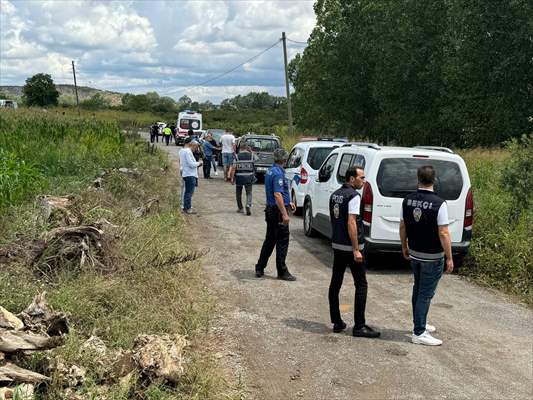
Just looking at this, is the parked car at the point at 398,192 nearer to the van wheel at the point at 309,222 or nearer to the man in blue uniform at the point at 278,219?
the man in blue uniform at the point at 278,219

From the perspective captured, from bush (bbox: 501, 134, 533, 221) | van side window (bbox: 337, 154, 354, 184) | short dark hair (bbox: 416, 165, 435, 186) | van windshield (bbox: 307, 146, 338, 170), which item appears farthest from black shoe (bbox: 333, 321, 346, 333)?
van windshield (bbox: 307, 146, 338, 170)

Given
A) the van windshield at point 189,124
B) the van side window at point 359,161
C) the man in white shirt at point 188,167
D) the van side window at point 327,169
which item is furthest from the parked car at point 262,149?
the van windshield at point 189,124

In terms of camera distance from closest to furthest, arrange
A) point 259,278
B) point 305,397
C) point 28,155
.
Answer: point 305,397 → point 259,278 → point 28,155

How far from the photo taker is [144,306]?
5.33m

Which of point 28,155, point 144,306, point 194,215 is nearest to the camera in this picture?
point 144,306

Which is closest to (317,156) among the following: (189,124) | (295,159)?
(295,159)

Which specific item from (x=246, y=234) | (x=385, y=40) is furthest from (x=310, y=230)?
(x=385, y=40)

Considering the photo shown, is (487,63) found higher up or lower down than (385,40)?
lower down

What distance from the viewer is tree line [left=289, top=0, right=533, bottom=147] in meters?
26.0

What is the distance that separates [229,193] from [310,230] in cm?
648

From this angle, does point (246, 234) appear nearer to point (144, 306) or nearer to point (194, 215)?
point (194, 215)

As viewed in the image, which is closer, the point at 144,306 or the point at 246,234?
the point at 144,306

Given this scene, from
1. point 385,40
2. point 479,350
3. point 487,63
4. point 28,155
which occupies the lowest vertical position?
point 479,350

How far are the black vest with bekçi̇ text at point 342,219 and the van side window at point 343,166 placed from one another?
11.7ft
